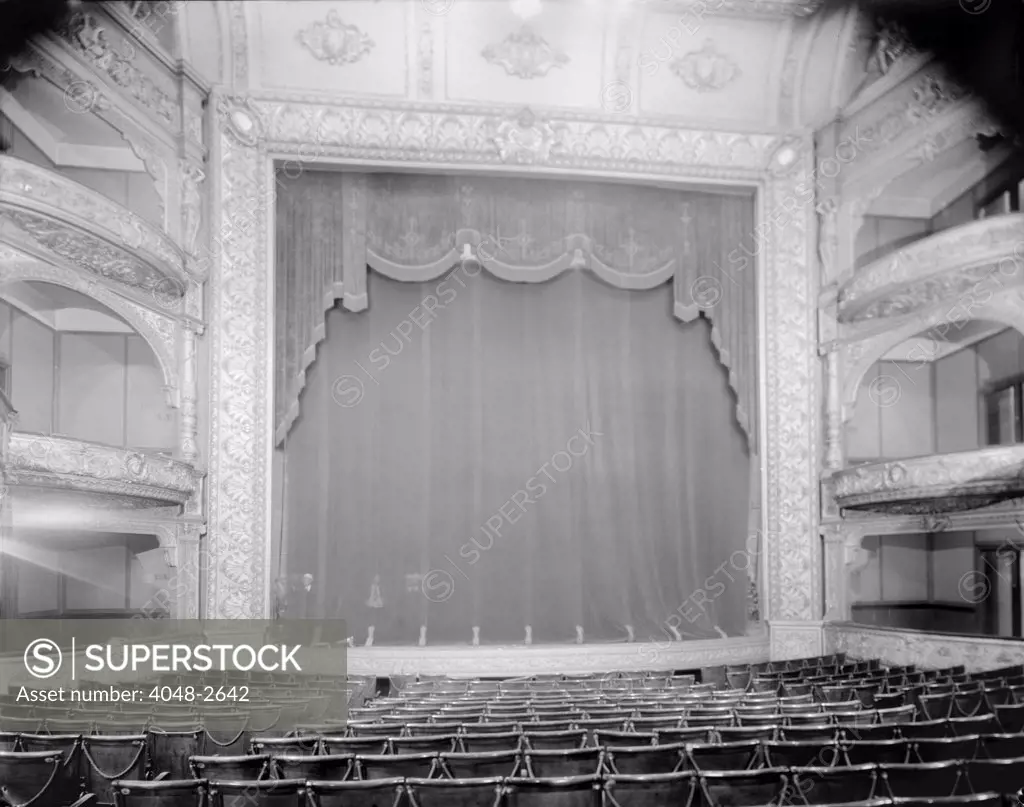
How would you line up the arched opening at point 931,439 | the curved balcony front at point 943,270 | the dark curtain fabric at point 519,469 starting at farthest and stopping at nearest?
the arched opening at point 931,439 → the dark curtain fabric at point 519,469 → the curved balcony front at point 943,270

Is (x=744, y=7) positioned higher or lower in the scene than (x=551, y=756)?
higher

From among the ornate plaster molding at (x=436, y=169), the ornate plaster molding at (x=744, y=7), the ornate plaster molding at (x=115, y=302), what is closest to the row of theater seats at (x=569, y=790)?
the ornate plaster molding at (x=115, y=302)

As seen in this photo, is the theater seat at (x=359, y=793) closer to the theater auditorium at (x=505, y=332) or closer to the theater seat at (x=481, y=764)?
the theater seat at (x=481, y=764)

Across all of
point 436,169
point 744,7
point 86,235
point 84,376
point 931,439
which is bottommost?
point 931,439

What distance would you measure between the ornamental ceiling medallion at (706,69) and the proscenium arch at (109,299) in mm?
6694

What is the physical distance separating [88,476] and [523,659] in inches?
188

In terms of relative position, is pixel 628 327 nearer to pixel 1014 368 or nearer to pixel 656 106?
pixel 656 106

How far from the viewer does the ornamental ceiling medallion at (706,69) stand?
10.7 meters

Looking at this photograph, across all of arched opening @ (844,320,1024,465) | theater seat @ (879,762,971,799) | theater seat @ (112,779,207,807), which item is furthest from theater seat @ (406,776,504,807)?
arched opening @ (844,320,1024,465)

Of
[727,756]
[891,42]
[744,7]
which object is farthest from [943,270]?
[727,756]

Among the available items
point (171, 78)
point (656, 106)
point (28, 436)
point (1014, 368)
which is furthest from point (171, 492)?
point (1014, 368)

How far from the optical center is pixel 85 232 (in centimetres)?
861

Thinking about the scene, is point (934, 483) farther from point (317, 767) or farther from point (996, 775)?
point (317, 767)

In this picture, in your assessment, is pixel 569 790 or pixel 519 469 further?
pixel 519 469
